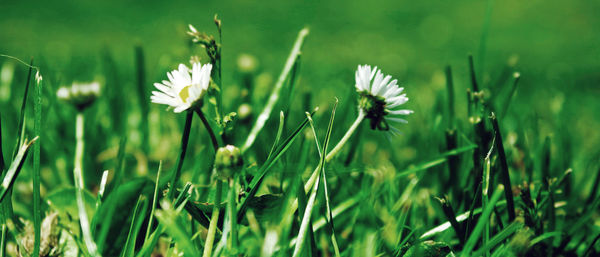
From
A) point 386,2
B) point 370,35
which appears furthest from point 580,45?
point 386,2

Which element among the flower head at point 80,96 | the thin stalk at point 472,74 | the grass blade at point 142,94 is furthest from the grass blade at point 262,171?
the grass blade at point 142,94

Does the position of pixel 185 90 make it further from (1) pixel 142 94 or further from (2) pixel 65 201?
(1) pixel 142 94

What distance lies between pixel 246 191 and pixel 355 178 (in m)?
0.33

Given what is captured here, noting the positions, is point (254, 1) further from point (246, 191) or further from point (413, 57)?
point (246, 191)

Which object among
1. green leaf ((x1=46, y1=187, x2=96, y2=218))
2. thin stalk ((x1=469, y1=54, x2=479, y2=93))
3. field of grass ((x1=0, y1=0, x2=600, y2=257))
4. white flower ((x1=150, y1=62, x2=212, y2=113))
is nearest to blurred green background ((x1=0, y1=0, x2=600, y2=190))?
field of grass ((x1=0, y1=0, x2=600, y2=257))

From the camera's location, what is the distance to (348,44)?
160 inches

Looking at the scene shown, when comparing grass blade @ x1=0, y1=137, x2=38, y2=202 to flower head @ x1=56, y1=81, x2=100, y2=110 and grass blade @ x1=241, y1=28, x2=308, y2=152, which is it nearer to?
grass blade @ x1=241, y1=28, x2=308, y2=152

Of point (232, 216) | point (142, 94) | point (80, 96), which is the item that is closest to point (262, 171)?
point (232, 216)

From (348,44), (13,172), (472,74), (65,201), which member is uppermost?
(348,44)

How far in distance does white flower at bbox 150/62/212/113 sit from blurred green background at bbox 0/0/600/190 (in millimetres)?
497

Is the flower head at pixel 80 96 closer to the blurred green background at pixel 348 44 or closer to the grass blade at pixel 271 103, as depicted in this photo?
the blurred green background at pixel 348 44

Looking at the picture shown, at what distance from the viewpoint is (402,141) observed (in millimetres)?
1372

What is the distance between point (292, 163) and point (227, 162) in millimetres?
417

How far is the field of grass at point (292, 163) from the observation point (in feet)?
1.83
